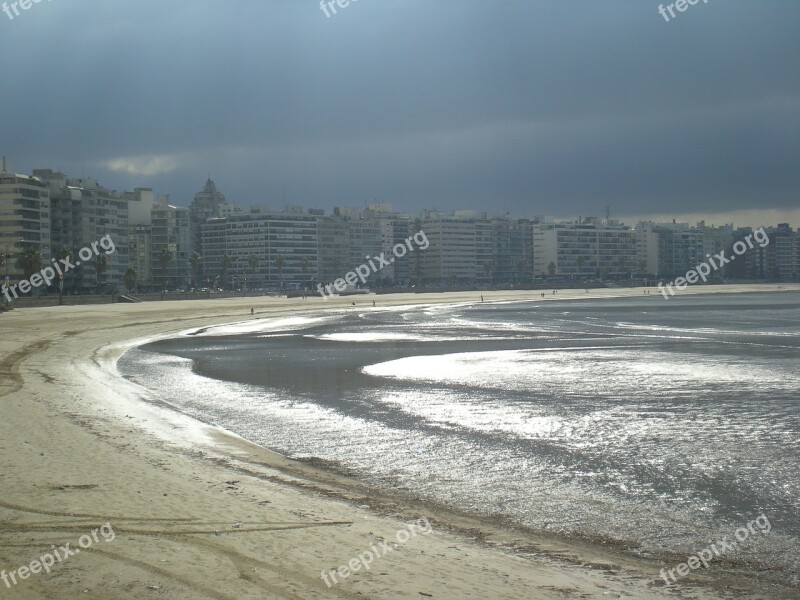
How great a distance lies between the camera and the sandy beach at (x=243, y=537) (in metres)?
7.81

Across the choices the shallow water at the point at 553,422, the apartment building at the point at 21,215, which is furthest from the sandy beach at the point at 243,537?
the apartment building at the point at 21,215

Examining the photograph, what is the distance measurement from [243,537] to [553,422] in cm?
1055

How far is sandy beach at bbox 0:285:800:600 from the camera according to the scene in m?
7.81

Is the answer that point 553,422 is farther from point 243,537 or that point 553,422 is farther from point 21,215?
point 21,215

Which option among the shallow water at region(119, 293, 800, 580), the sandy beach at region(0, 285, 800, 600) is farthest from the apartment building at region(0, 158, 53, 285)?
the sandy beach at region(0, 285, 800, 600)

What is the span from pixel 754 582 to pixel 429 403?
1357 centimetres

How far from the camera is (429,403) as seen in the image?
860 inches


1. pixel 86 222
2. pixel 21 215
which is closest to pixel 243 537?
pixel 21 215

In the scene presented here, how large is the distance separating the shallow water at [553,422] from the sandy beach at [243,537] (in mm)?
1014

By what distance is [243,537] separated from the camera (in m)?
9.18

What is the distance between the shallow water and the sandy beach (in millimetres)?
1014

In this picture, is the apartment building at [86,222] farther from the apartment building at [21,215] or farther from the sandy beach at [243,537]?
the sandy beach at [243,537]

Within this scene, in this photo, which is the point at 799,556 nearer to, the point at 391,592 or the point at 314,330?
the point at 391,592

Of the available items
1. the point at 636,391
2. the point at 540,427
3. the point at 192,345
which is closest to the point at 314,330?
the point at 192,345
